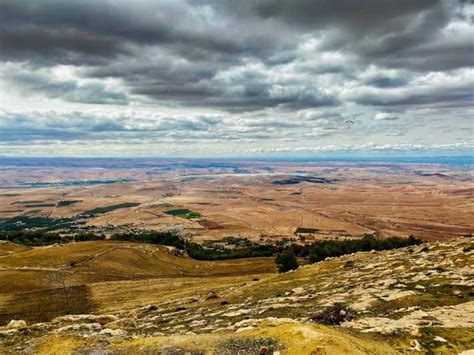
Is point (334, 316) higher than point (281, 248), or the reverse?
point (334, 316)

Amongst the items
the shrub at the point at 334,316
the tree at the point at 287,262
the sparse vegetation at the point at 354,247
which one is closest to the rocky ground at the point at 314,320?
the shrub at the point at 334,316

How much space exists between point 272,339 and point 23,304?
200 feet

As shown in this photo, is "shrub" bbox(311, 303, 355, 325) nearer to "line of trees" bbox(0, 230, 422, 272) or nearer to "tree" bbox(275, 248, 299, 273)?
"tree" bbox(275, 248, 299, 273)

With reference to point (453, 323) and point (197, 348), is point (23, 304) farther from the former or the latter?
point (453, 323)

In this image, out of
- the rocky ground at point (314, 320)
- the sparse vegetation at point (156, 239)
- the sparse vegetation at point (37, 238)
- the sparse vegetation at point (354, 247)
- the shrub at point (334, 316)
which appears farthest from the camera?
the sparse vegetation at point (156, 239)

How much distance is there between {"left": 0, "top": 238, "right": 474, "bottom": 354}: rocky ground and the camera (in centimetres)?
2091

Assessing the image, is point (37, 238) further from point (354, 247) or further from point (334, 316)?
point (334, 316)

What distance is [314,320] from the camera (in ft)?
96.0

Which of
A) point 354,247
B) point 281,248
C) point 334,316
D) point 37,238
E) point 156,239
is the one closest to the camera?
point 334,316

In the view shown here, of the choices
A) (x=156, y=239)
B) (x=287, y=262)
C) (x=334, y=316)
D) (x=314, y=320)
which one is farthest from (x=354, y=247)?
(x=334, y=316)

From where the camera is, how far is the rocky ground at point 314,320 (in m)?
20.9

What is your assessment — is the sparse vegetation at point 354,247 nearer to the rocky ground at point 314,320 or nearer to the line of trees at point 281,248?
the line of trees at point 281,248

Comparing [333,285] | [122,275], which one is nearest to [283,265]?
[122,275]

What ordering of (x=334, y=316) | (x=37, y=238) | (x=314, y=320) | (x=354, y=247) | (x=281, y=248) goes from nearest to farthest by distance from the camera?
(x=334, y=316)
(x=314, y=320)
(x=354, y=247)
(x=281, y=248)
(x=37, y=238)
